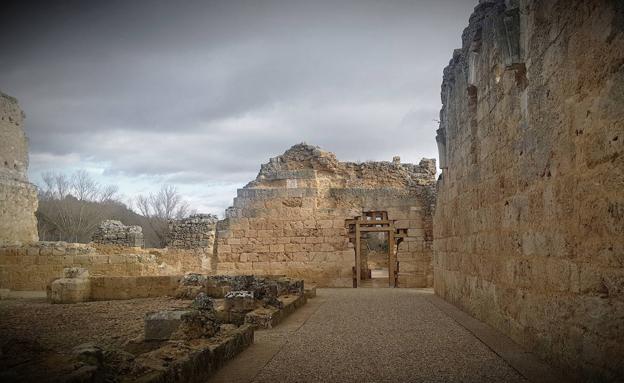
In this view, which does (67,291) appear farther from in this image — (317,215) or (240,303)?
(317,215)

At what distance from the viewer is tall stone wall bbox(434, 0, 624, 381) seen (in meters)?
3.44

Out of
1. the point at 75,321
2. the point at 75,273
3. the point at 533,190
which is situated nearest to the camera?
the point at 533,190

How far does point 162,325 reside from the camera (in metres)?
5.50

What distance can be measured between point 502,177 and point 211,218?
12294mm

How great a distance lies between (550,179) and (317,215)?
1154 centimetres

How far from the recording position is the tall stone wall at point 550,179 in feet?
11.3

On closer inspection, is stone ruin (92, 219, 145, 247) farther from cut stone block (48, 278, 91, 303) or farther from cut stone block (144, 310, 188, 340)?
cut stone block (144, 310, 188, 340)

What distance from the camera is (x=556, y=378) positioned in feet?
13.2

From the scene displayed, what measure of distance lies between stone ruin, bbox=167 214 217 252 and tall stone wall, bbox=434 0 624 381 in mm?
10548

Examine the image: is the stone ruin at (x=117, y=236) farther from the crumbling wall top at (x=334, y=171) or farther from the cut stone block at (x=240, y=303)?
the cut stone block at (x=240, y=303)

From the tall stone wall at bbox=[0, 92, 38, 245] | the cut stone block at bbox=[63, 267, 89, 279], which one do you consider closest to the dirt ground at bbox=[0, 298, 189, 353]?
the cut stone block at bbox=[63, 267, 89, 279]

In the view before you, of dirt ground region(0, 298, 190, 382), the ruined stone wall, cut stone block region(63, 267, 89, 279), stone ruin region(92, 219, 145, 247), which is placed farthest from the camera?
stone ruin region(92, 219, 145, 247)

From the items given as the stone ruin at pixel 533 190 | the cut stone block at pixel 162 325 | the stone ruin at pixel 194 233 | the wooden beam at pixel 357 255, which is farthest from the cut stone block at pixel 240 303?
the stone ruin at pixel 194 233

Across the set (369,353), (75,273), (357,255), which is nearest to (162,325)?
(369,353)
